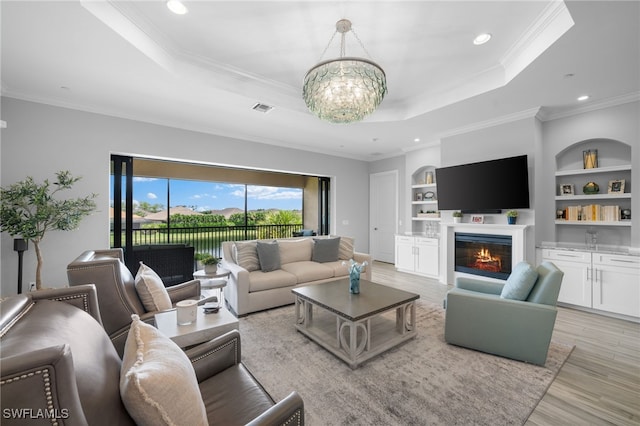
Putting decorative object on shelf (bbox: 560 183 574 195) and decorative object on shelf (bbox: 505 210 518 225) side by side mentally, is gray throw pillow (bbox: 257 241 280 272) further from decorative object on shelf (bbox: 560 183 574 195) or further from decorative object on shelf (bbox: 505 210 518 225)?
decorative object on shelf (bbox: 560 183 574 195)

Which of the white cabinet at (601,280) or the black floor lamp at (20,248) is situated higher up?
the black floor lamp at (20,248)

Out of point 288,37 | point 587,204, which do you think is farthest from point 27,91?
point 587,204

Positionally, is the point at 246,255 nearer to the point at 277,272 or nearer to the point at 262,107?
the point at 277,272

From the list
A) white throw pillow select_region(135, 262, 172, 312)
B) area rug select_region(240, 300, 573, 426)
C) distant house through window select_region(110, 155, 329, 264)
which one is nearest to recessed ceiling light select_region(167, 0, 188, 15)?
white throw pillow select_region(135, 262, 172, 312)

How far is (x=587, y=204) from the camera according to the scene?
3.99 meters

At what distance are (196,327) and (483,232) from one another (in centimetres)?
446

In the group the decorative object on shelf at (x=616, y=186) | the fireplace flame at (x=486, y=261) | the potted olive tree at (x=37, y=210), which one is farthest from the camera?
the fireplace flame at (x=486, y=261)

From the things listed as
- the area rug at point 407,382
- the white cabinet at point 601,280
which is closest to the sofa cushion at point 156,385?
the area rug at point 407,382

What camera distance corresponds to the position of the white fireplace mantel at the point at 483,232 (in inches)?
157

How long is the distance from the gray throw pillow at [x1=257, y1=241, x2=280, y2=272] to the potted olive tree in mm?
2291

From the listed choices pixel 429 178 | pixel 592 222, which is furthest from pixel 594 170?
pixel 429 178

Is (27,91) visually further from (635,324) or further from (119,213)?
(635,324)

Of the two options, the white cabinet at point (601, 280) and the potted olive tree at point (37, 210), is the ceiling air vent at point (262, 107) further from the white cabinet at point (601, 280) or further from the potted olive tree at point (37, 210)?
the white cabinet at point (601, 280)

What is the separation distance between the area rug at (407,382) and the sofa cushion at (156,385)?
45.9 inches
